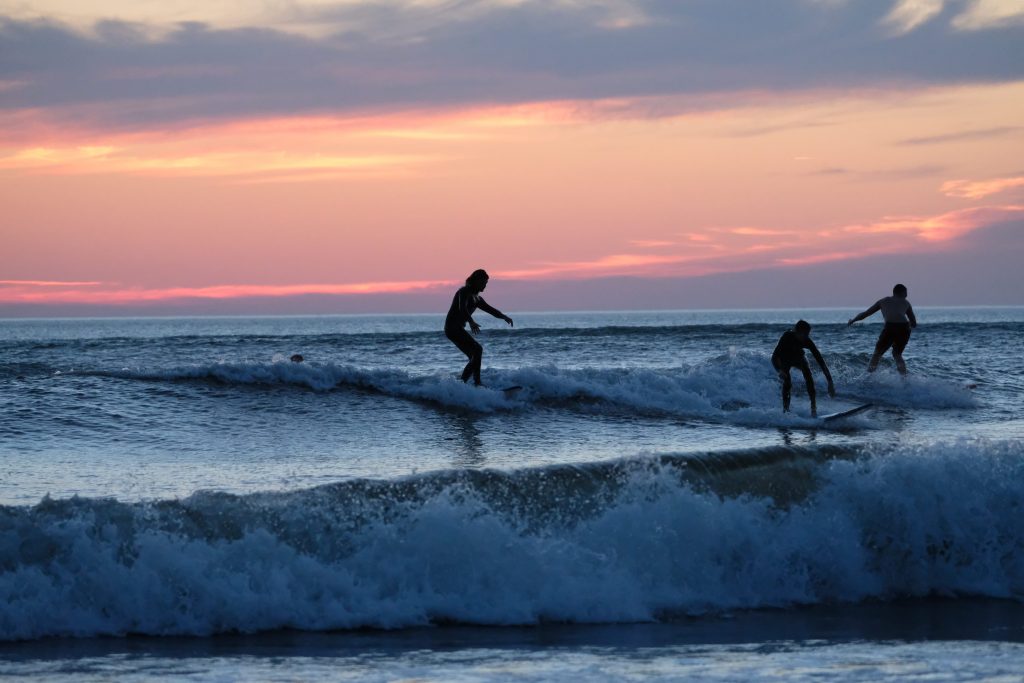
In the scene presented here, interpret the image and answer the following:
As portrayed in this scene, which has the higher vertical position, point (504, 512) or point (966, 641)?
point (504, 512)

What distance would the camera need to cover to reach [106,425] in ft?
44.4

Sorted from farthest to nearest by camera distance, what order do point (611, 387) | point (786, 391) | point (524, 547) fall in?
point (611, 387)
point (786, 391)
point (524, 547)

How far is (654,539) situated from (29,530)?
4377mm

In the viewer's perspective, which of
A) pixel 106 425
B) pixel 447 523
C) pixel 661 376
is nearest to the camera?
pixel 447 523

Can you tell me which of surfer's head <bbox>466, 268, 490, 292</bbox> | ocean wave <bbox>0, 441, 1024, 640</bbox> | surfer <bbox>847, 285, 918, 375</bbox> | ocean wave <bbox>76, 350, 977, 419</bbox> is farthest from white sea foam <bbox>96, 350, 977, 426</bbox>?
ocean wave <bbox>0, 441, 1024, 640</bbox>

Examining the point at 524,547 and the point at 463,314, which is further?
the point at 463,314

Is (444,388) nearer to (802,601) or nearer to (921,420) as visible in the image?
(921,420)

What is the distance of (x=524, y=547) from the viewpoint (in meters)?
7.79

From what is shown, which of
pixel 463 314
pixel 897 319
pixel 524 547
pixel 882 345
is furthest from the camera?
pixel 882 345

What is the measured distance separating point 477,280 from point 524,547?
26.3 ft

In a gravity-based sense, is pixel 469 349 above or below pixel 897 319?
below

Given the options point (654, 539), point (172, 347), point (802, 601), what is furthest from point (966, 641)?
point (172, 347)

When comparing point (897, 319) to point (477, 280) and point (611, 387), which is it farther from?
point (477, 280)

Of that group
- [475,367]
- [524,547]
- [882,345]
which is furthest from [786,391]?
[524,547]
